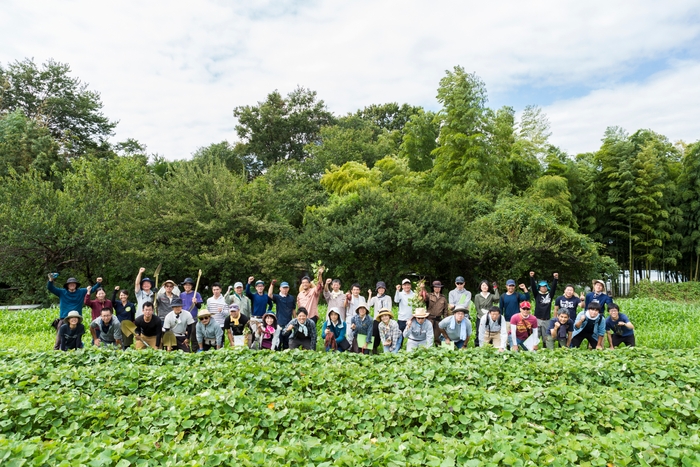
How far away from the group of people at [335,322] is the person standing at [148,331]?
17mm

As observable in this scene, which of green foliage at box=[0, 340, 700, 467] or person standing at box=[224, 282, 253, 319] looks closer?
green foliage at box=[0, 340, 700, 467]

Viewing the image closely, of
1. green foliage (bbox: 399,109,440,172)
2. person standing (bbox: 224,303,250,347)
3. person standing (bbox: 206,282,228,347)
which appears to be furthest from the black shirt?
green foliage (bbox: 399,109,440,172)

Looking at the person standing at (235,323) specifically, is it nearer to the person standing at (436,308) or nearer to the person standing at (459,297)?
the person standing at (436,308)

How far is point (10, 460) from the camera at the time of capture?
323cm

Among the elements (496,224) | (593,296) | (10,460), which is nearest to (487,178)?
(496,224)

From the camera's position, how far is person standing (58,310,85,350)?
26.7 feet

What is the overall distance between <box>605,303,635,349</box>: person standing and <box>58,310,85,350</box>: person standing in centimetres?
924

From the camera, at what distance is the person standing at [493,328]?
8.45m

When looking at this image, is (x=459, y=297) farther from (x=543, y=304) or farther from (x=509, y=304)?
(x=543, y=304)

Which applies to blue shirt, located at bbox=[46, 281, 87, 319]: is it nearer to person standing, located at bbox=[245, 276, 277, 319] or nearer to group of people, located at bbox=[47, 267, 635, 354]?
group of people, located at bbox=[47, 267, 635, 354]

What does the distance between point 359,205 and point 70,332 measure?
12977 mm

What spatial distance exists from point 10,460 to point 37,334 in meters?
11.3

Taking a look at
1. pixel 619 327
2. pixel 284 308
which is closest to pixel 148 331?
pixel 284 308

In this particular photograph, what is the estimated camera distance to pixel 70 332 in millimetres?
8172
